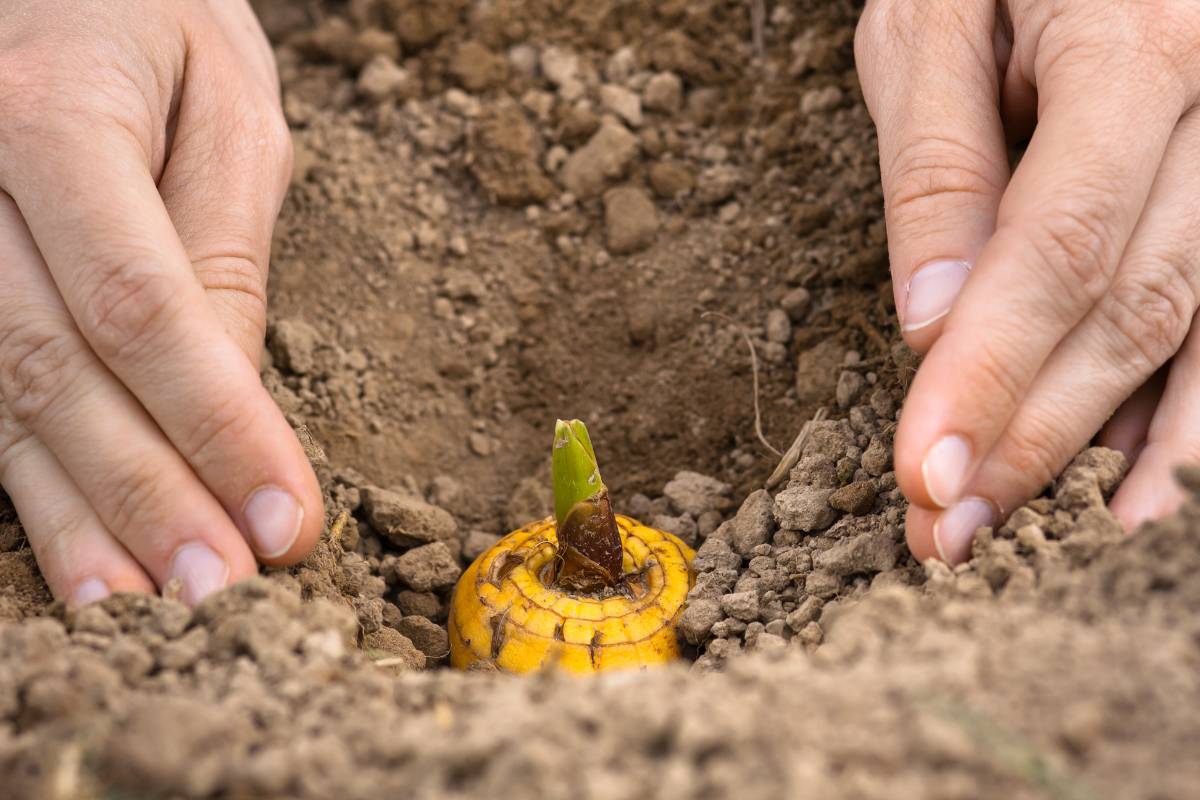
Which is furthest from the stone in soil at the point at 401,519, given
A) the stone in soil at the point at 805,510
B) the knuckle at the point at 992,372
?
the knuckle at the point at 992,372

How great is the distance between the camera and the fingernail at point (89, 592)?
1.94 m

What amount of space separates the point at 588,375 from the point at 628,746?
6.87 feet

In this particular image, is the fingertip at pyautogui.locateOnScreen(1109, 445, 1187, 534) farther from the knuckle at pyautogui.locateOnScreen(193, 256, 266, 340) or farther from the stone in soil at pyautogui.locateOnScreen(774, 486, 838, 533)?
the knuckle at pyautogui.locateOnScreen(193, 256, 266, 340)

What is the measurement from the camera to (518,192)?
3.55m

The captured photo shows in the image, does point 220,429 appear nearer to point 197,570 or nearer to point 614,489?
point 197,570

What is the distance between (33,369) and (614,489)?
152 centimetres

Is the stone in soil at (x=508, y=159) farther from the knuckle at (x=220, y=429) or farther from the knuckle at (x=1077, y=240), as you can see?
the knuckle at (x=1077, y=240)

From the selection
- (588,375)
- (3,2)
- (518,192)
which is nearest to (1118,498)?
(588,375)

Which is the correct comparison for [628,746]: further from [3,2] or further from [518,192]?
[518,192]

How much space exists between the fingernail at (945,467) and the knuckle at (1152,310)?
406 millimetres

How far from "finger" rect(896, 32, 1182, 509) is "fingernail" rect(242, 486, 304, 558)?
1097 millimetres

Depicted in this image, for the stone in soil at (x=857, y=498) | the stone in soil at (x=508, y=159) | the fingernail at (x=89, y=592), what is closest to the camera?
the fingernail at (x=89, y=592)

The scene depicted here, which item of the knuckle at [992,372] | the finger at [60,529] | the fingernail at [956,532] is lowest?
the finger at [60,529]

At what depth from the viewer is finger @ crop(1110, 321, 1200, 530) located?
1.84 meters
